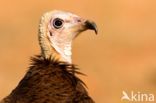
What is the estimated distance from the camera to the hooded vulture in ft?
30.0

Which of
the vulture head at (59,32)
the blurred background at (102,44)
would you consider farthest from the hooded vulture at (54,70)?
the blurred background at (102,44)

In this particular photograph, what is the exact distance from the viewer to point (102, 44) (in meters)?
21.5

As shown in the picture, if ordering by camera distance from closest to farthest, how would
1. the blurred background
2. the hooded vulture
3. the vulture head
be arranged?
the hooded vulture
the vulture head
the blurred background

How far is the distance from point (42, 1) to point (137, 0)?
2.18 metres

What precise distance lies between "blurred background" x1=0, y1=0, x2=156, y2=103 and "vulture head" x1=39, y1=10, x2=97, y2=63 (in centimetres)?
651

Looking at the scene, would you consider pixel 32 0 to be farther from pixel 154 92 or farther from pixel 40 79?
pixel 40 79

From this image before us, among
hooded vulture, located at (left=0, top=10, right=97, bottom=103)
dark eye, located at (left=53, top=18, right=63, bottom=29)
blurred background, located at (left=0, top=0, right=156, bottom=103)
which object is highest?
dark eye, located at (left=53, top=18, right=63, bottom=29)

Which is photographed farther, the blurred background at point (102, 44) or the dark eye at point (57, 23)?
the blurred background at point (102, 44)

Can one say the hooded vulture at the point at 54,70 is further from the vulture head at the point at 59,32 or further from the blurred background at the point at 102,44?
the blurred background at the point at 102,44

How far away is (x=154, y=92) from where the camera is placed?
17266 millimetres

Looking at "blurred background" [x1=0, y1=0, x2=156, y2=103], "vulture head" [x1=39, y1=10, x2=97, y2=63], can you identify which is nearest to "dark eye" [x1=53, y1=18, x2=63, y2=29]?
"vulture head" [x1=39, y1=10, x2=97, y2=63]

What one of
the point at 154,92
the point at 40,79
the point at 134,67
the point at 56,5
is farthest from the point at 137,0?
the point at 40,79

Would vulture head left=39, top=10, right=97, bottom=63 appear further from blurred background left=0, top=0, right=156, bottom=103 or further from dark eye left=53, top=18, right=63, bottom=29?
blurred background left=0, top=0, right=156, bottom=103

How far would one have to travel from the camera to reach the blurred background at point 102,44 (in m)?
18.1
